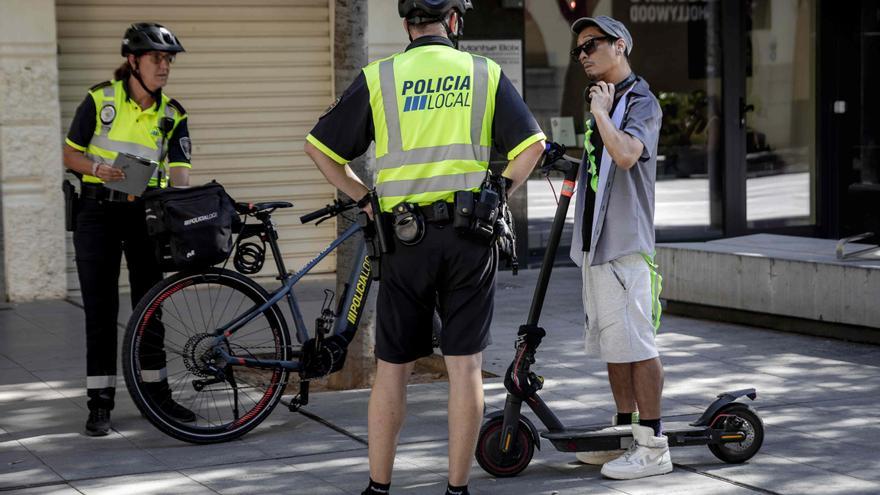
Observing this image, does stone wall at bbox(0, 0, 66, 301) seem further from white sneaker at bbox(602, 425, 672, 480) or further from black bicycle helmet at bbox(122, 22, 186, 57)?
white sneaker at bbox(602, 425, 672, 480)

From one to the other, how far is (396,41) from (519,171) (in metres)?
6.92

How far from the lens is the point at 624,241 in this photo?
579 centimetres

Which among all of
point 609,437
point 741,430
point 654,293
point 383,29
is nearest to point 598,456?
point 609,437

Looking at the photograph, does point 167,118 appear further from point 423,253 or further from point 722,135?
point 722,135

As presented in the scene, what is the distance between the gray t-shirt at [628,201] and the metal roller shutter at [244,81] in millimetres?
6287

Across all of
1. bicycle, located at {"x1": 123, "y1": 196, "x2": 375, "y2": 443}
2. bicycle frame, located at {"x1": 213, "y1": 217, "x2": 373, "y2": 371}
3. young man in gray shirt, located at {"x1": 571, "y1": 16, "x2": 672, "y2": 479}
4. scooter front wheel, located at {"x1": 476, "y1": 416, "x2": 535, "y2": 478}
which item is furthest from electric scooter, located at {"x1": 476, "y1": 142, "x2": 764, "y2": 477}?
bicycle frame, located at {"x1": 213, "y1": 217, "x2": 373, "y2": 371}

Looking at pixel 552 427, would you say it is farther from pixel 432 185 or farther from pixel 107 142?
pixel 107 142

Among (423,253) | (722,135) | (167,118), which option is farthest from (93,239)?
(722,135)

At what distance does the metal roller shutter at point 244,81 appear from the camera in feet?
36.9

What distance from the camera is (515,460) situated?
231 inches

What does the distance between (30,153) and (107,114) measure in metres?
4.39

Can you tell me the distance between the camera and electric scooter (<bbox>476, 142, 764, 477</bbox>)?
5805 mm

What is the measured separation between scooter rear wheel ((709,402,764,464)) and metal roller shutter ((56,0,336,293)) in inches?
249

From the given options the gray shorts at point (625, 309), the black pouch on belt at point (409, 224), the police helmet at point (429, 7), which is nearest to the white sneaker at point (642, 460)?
the gray shorts at point (625, 309)
